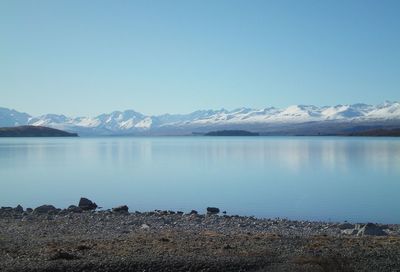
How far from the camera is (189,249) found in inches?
452

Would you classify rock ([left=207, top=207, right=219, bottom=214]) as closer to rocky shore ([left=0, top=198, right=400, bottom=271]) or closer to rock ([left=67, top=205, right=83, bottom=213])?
rocky shore ([left=0, top=198, right=400, bottom=271])

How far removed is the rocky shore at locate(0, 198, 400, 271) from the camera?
10031 millimetres

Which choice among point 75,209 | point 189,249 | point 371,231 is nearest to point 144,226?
point 189,249

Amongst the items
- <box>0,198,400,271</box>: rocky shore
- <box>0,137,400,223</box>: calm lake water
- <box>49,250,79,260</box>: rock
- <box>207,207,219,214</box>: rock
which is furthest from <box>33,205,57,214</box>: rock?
<box>49,250,79,260</box>: rock

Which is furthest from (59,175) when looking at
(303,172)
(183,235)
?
(183,235)

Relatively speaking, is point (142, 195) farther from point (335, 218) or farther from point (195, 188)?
point (335, 218)

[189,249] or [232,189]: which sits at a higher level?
[189,249]

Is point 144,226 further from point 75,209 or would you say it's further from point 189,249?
point 75,209

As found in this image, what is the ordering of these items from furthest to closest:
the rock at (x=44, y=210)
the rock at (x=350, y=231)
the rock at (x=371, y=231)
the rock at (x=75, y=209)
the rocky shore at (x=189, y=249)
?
1. the rock at (x=75, y=209)
2. the rock at (x=44, y=210)
3. the rock at (x=350, y=231)
4. the rock at (x=371, y=231)
5. the rocky shore at (x=189, y=249)

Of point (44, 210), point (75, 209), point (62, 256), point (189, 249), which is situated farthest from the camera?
point (75, 209)

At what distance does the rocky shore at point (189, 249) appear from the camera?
10.0 m

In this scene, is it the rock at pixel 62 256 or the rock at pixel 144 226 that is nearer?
the rock at pixel 62 256

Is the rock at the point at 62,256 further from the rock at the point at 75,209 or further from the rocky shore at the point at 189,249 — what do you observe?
the rock at the point at 75,209

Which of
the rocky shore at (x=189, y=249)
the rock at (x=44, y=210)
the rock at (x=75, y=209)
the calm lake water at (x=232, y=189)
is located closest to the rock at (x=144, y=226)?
the rocky shore at (x=189, y=249)
